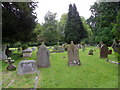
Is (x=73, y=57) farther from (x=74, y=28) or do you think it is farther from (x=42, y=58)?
(x=74, y=28)

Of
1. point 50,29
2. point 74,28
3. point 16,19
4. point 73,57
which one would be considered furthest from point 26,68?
point 50,29

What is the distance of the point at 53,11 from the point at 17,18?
30.5m

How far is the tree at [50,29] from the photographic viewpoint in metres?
40.4

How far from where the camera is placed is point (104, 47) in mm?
12766

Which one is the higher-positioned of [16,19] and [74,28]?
[74,28]

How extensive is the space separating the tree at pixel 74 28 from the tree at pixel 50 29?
14.1 ft

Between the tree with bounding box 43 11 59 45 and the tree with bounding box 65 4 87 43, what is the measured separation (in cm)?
431

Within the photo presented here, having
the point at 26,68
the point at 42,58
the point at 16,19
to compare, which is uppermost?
the point at 16,19

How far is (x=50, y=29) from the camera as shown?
41000 millimetres

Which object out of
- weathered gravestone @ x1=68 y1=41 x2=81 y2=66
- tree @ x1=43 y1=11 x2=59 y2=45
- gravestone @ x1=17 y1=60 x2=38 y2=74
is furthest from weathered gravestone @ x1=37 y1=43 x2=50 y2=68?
tree @ x1=43 y1=11 x2=59 y2=45

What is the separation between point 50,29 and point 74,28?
8.56m

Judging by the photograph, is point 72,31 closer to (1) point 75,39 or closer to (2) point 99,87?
(1) point 75,39

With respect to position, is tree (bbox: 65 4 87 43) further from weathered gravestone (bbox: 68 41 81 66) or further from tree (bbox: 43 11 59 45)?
weathered gravestone (bbox: 68 41 81 66)

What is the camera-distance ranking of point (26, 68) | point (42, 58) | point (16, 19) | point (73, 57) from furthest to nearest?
1. point (16, 19)
2. point (73, 57)
3. point (42, 58)
4. point (26, 68)
